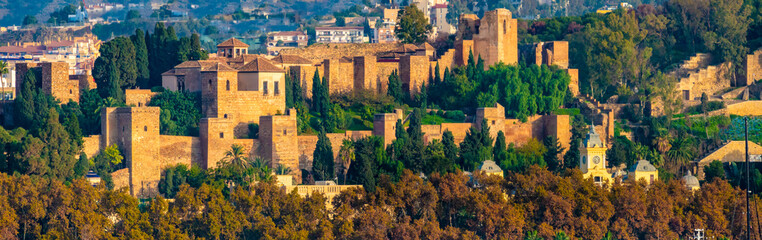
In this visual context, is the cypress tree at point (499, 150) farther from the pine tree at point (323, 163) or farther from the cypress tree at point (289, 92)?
the cypress tree at point (289, 92)

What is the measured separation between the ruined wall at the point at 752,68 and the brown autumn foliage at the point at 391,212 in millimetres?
15271

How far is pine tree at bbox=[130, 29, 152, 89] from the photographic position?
68438 millimetres

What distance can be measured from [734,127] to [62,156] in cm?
2589

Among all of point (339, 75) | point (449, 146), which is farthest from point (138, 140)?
point (449, 146)

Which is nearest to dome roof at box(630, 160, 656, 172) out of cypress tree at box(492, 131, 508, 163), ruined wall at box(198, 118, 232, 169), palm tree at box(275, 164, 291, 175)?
cypress tree at box(492, 131, 508, 163)

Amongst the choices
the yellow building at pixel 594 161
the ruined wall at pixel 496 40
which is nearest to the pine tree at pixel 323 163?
the yellow building at pixel 594 161

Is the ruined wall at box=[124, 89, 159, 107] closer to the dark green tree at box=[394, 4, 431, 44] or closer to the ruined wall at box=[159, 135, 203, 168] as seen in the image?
the ruined wall at box=[159, 135, 203, 168]

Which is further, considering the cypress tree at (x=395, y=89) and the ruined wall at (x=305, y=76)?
the cypress tree at (x=395, y=89)

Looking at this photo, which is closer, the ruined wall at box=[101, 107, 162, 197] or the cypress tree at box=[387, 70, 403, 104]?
the ruined wall at box=[101, 107, 162, 197]

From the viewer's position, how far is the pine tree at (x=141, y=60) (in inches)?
2694

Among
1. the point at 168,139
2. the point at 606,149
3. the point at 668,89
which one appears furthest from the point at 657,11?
the point at 168,139

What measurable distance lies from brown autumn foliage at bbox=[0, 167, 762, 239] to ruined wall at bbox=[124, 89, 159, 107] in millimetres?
6548

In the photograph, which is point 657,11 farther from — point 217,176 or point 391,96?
point 217,176

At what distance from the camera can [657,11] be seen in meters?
80.8
